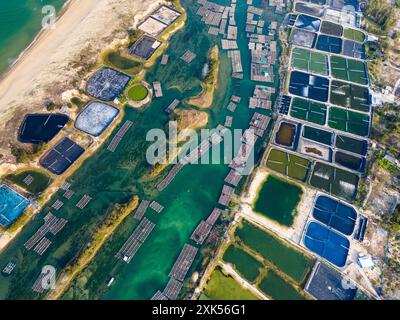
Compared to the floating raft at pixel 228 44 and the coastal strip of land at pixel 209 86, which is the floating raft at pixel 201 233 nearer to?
the coastal strip of land at pixel 209 86

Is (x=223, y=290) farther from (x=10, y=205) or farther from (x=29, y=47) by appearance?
(x=29, y=47)

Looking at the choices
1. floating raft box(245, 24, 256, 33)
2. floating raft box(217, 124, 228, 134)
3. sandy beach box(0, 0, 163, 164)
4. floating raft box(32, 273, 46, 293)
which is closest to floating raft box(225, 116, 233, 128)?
floating raft box(217, 124, 228, 134)

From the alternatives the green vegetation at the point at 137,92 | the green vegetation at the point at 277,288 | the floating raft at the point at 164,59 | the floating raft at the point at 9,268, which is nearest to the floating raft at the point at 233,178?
the green vegetation at the point at 277,288

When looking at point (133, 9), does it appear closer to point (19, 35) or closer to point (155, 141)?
point (19, 35)

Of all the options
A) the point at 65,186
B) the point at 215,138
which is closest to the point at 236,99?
the point at 215,138

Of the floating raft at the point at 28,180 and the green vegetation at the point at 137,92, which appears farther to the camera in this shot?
the green vegetation at the point at 137,92
